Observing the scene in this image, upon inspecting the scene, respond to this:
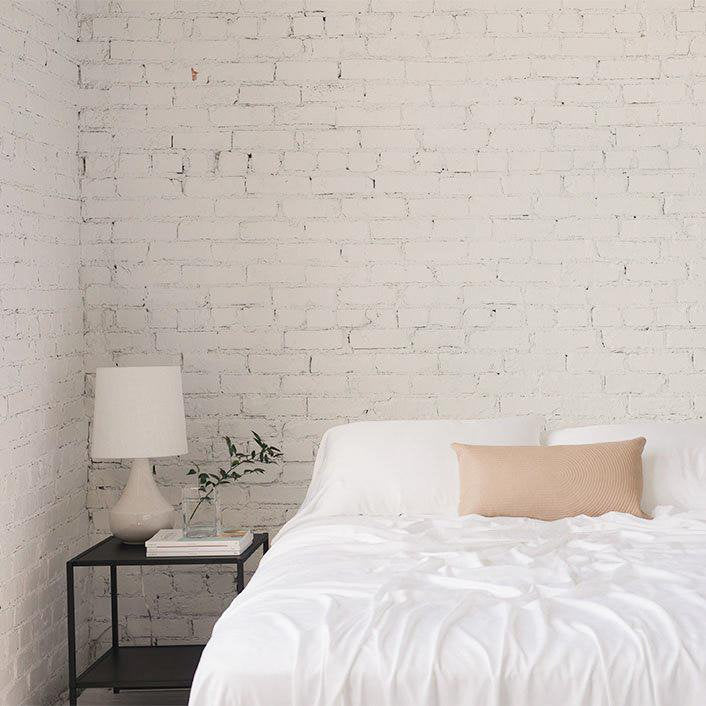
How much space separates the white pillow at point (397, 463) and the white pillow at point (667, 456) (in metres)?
0.25

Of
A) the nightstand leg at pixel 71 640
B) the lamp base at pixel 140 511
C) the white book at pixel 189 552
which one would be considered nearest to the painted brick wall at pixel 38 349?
the nightstand leg at pixel 71 640

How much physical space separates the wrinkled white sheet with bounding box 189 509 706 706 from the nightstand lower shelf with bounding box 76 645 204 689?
1161 mm

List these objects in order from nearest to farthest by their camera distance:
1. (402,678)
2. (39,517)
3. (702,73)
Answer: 1. (402,678)
2. (39,517)
3. (702,73)

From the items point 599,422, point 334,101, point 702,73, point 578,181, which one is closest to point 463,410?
point 599,422

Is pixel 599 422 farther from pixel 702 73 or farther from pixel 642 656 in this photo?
pixel 642 656

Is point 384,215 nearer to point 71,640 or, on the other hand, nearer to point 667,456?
point 667,456

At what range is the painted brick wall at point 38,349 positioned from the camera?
341 centimetres

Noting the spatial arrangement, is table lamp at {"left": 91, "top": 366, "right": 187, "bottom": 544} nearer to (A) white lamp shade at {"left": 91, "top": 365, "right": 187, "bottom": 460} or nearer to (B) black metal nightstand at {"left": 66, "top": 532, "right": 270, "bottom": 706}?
(A) white lamp shade at {"left": 91, "top": 365, "right": 187, "bottom": 460}

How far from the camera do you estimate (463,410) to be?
13.6 feet

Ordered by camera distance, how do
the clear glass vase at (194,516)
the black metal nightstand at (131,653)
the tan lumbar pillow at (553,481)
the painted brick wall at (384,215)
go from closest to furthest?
the tan lumbar pillow at (553,481) → the black metal nightstand at (131,653) → the clear glass vase at (194,516) → the painted brick wall at (384,215)

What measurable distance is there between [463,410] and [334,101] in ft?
4.54

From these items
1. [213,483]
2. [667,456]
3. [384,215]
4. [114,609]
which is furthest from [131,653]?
[667,456]

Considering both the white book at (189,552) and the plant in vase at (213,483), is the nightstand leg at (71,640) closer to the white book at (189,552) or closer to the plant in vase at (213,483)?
the white book at (189,552)

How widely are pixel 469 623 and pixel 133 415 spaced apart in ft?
6.27
